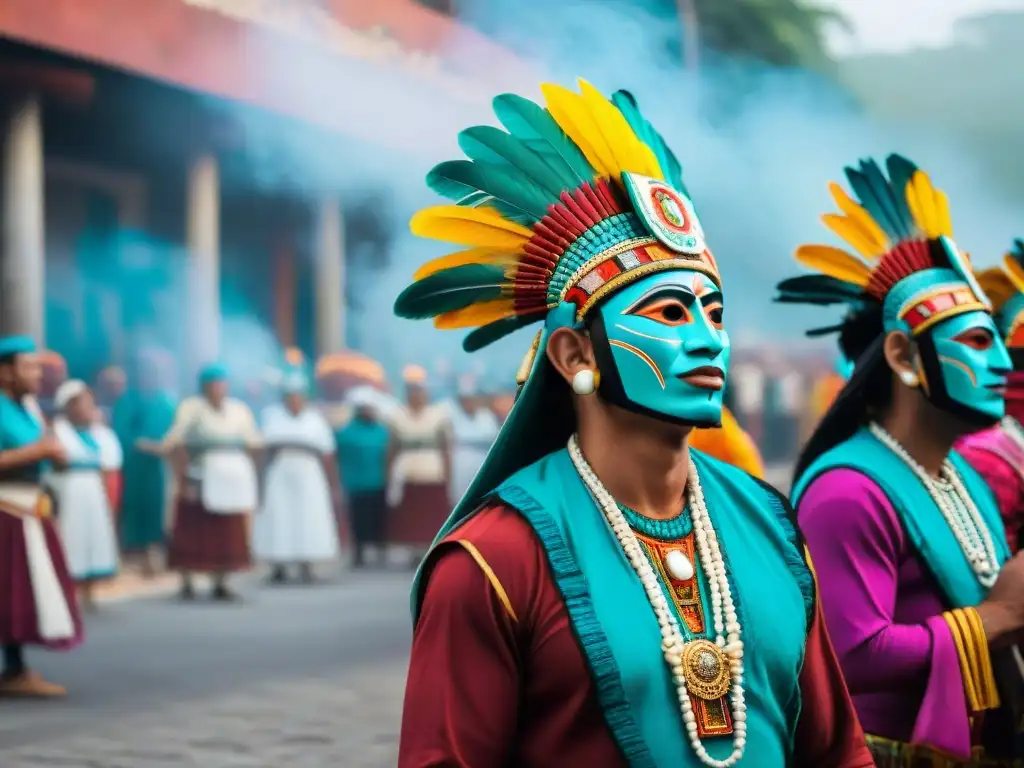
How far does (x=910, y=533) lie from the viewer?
3.18 m

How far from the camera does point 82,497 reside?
10438 mm

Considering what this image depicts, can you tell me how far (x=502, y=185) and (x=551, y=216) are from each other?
117 millimetres

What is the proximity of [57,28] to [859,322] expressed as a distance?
978 centimetres

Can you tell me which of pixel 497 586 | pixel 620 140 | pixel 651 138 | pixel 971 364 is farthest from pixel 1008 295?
pixel 497 586

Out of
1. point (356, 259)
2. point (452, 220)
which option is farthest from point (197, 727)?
point (356, 259)

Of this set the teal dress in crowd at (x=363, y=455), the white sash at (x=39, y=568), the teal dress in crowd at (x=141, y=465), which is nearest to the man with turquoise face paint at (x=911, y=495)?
the white sash at (x=39, y=568)

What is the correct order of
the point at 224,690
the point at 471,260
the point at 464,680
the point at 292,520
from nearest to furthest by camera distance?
1. the point at 464,680
2. the point at 471,260
3. the point at 224,690
4. the point at 292,520

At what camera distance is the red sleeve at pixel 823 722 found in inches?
90.3

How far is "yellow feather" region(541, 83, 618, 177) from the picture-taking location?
7.89 feet

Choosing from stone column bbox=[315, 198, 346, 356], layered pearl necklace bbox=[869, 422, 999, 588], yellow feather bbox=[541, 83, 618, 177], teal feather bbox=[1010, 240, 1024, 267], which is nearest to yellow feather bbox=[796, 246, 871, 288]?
layered pearl necklace bbox=[869, 422, 999, 588]

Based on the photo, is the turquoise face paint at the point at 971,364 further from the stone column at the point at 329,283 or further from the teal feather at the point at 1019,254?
the stone column at the point at 329,283

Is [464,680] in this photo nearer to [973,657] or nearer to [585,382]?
[585,382]

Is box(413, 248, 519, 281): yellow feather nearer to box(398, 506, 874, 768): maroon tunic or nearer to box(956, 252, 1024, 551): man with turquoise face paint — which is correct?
box(398, 506, 874, 768): maroon tunic

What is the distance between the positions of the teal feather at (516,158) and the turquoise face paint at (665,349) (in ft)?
0.81
